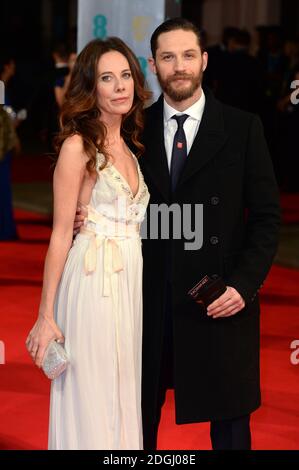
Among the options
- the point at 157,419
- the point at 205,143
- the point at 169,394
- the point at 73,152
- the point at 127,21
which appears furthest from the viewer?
the point at 127,21

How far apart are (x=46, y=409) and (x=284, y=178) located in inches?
298

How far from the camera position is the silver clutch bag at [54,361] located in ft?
10.4

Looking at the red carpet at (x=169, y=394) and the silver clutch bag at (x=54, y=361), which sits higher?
the silver clutch bag at (x=54, y=361)

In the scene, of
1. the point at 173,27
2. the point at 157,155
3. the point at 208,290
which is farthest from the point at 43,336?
Answer: the point at 173,27

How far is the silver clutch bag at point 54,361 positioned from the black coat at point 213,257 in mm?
351

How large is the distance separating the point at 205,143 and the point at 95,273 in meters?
0.57

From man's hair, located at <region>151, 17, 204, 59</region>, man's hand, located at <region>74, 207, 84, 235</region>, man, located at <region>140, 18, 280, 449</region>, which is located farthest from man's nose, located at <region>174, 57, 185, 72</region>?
man's hand, located at <region>74, 207, 84, 235</region>

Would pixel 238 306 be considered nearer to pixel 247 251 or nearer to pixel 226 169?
pixel 247 251

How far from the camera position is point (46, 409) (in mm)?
4770

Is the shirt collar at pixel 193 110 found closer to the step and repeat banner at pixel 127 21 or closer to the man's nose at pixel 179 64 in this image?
the man's nose at pixel 179 64

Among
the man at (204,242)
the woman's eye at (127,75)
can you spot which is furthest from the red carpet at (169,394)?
the woman's eye at (127,75)

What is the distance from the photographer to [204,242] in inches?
134

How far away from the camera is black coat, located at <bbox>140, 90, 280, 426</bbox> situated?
3.34 metres

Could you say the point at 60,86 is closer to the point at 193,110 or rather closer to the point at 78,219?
the point at 193,110
